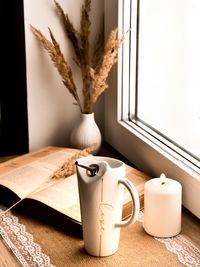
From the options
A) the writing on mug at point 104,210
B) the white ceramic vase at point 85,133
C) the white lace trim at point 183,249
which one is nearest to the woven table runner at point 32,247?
the white lace trim at point 183,249

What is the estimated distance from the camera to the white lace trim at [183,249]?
89 centimetres

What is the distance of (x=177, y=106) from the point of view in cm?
116

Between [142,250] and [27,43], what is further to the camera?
[27,43]

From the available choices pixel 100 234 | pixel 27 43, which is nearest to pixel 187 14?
pixel 27 43

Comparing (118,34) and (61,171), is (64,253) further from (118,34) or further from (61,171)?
(118,34)

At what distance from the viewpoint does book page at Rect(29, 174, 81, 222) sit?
3.21 ft

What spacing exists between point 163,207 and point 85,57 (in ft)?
1.48

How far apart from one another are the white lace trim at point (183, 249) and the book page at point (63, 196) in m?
0.16

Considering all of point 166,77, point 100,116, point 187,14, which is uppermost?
point 187,14

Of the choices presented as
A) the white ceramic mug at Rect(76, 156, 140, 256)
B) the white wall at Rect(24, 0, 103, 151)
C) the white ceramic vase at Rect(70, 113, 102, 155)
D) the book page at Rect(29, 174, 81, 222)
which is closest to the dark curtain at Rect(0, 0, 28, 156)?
the white wall at Rect(24, 0, 103, 151)

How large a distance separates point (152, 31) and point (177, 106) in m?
0.18

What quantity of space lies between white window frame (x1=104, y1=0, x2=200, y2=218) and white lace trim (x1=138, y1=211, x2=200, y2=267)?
0.26 feet

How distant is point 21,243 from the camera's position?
95cm

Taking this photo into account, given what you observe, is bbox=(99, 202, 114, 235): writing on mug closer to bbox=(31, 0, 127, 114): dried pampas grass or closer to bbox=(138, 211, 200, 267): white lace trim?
bbox=(138, 211, 200, 267): white lace trim
